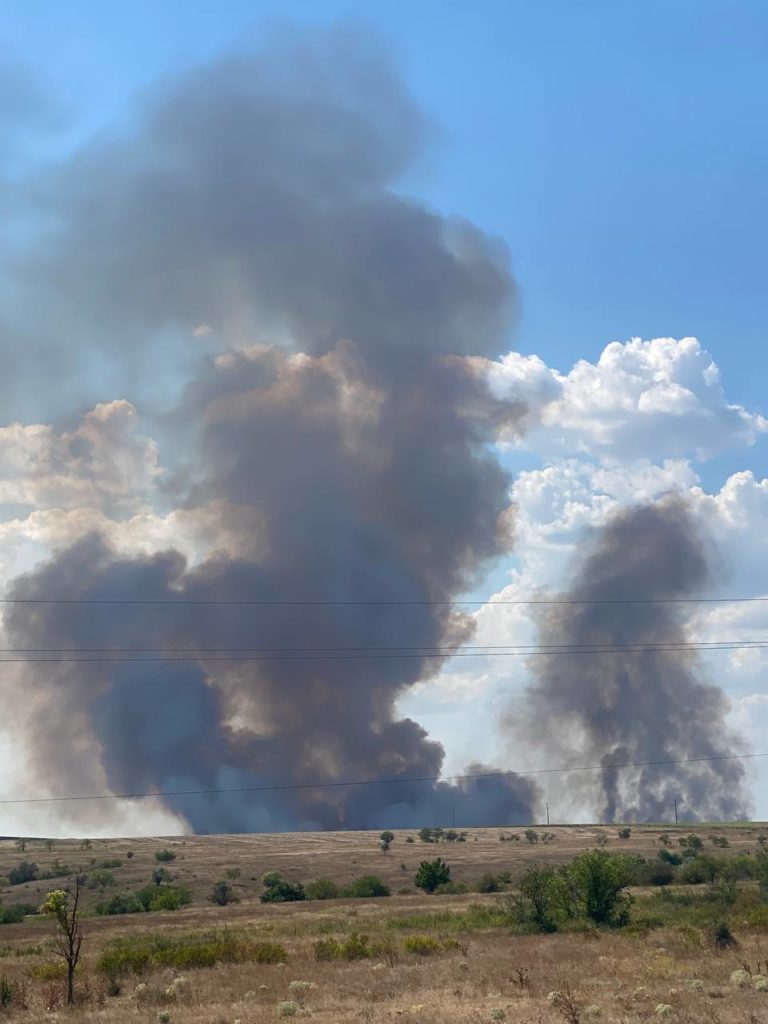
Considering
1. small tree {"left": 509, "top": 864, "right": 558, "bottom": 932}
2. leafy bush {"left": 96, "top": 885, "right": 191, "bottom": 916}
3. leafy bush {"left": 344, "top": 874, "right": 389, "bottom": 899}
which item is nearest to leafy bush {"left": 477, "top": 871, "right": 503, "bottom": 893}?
leafy bush {"left": 344, "top": 874, "right": 389, "bottom": 899}

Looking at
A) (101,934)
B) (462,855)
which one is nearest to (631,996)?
(101,934)

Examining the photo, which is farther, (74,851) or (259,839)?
(259,839)

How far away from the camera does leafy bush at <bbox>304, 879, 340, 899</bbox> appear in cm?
8581

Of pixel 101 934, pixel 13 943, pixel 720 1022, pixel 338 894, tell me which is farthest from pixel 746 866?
pixel 720 1022

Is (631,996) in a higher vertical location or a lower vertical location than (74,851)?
lower

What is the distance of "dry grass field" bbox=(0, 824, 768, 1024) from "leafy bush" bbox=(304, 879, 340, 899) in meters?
5.06

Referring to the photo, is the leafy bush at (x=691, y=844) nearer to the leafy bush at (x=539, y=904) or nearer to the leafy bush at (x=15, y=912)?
the leafy bush at (x=539, y=904)

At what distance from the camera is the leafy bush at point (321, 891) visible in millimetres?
85812

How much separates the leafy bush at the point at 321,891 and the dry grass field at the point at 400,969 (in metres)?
5.06

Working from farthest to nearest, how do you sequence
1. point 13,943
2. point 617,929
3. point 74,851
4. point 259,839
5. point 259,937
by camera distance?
point 259,839 → point 74,851 → point 13,943 → point 259,937 → point 617,929

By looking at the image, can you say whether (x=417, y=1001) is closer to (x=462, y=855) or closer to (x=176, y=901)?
(x=176, y=901)

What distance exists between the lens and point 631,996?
30594 mm

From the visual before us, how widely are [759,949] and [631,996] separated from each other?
12827 millimetres

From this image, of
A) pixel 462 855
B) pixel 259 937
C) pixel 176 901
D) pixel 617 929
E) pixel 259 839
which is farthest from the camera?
pixel 259 839
